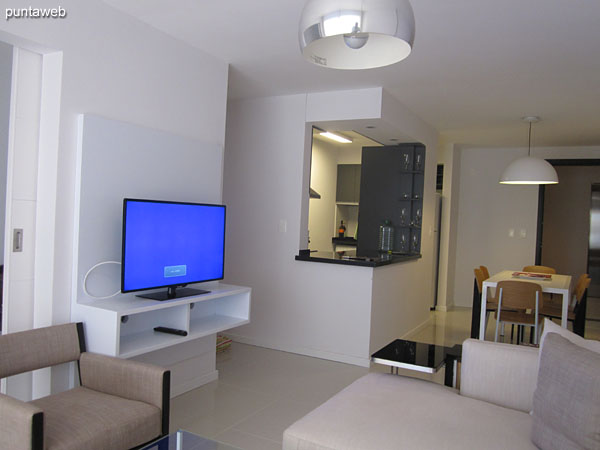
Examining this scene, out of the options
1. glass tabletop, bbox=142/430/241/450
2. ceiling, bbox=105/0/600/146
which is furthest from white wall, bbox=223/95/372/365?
glass tabletop, bbox=142/430/241/450

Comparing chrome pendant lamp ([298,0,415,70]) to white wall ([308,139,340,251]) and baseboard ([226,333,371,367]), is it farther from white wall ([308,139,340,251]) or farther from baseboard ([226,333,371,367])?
white wall ([308,139,340,251])

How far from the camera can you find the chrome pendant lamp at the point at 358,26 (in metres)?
1.36

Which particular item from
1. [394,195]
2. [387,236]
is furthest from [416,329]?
[394,195]

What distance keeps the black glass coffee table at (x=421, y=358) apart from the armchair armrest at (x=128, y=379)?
114 cm

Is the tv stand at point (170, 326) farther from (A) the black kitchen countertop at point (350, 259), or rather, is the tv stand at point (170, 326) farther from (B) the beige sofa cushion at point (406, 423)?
Result: (A) the black kitchen countertop at point (350, 259)

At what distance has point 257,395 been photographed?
11.9 ft

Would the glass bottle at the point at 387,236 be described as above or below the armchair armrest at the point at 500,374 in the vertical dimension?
above

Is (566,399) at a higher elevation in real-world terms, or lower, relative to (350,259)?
lower

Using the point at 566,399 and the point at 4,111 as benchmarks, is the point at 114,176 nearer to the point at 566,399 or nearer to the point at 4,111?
the point at 4,111

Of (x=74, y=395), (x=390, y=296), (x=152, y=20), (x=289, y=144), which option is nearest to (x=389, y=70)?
(x=289, y=144)

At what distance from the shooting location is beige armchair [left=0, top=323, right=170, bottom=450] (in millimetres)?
1867

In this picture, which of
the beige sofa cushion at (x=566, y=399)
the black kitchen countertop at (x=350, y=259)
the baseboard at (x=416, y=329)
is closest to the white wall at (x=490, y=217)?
the baseboard at (x=416, y=329)
